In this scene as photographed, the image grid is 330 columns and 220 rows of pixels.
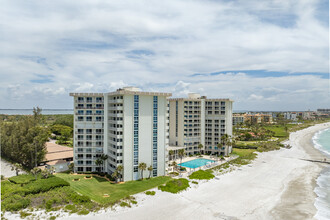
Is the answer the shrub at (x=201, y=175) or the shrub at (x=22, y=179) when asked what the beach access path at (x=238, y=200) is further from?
the shrub at (x=22, y=179)

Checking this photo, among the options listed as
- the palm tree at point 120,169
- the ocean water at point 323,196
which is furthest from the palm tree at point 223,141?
the palm tree at point 120,169

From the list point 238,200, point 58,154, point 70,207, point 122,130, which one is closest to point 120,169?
point 122,130

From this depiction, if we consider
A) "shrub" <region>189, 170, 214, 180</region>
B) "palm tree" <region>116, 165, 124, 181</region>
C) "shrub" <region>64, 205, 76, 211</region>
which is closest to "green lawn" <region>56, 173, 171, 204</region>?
"palm tree" <region>116, 165, 124, 181</region>

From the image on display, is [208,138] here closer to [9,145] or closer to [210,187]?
[210,187]

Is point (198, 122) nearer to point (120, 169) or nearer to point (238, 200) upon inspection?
point (120, 169)

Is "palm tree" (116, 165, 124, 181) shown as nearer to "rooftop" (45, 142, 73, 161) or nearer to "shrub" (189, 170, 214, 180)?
"shrub" (189, 170, 214, 180)

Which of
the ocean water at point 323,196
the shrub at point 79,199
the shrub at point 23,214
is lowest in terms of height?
the ocean water at point 323,196

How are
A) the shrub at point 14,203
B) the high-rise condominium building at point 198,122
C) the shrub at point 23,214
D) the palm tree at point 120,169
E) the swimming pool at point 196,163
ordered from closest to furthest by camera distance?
the shrub at point 23,214 < the shrub at point 14,203 < the palm tree at point 120,169 < the swimming pool at point 196,163 < the high-rise condominium building at point 198,122
